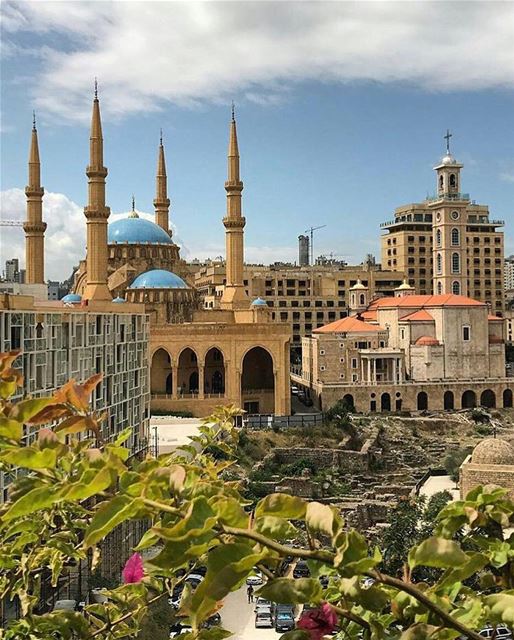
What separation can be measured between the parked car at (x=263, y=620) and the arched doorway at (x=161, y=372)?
81.8 feet

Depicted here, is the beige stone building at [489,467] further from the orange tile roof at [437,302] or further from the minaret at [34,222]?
the minaret at [34,222]

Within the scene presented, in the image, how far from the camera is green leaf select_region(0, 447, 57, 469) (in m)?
1.98

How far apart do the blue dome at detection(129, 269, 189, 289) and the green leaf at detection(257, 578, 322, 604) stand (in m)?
39.4

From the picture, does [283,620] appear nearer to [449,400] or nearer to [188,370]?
[188,370]

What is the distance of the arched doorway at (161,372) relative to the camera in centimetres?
4138

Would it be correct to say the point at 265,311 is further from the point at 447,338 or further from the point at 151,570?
the point at 151,570

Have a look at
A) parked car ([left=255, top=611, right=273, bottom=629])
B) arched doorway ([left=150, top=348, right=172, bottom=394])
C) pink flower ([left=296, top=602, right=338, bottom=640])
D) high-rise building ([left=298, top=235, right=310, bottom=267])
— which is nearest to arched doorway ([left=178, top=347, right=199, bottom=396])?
arched doorway ([left=150, top=348, right=172, bottom=394])

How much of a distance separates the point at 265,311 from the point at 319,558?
39911 millimetres

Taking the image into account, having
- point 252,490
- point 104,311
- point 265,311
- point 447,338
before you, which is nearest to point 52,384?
point 104,311

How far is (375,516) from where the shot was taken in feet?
84.3

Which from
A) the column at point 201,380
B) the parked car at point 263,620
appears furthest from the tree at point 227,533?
the column at point 201,380

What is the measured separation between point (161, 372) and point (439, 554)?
132 feet

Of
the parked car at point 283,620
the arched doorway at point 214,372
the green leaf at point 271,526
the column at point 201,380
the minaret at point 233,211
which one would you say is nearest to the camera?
the green leaf at point 271,526

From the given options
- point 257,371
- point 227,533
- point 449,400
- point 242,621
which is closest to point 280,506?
point 227,533
